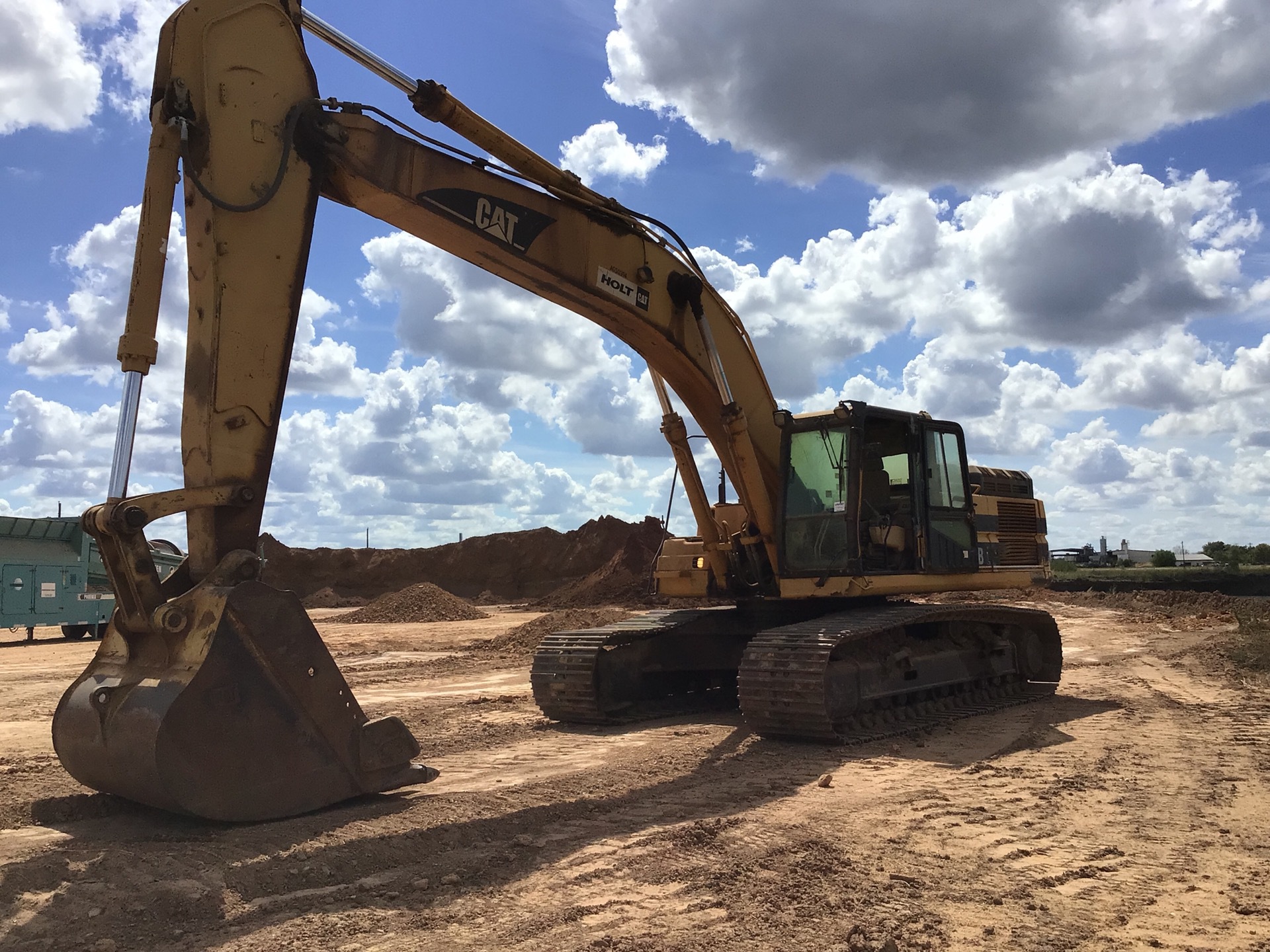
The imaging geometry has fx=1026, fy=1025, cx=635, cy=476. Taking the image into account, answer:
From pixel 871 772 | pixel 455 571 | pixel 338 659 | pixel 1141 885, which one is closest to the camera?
pixel 1141 885

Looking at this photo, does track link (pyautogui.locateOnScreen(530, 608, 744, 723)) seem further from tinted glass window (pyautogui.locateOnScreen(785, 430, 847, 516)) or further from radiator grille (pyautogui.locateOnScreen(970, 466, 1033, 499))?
radiator grille (pyautogui.locateOnScreen(970, 466, 1033, 499))

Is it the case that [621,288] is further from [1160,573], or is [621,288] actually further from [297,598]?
[1160,573]

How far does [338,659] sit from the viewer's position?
648 inches

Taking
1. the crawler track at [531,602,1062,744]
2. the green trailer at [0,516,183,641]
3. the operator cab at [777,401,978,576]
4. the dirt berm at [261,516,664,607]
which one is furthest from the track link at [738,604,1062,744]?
the dirt berm at [261,516,664,607]

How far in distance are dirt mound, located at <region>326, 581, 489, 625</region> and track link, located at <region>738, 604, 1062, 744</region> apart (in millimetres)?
18344

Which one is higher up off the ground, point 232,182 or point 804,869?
point 232,182

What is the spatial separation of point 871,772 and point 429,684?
729 centimetres

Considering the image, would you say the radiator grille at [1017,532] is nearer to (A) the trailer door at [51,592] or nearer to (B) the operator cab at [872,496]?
(B) the operator cab at [872,496]

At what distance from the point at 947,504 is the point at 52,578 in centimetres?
1796

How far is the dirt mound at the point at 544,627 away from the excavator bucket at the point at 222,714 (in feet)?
35.1

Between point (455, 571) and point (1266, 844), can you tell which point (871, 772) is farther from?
point (455, 571)

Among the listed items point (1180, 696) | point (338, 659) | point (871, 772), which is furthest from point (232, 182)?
point (338, 659)

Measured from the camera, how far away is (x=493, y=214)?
22.3ft

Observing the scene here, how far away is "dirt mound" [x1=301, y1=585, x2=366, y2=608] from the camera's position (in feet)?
120
